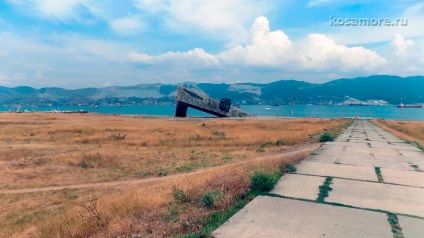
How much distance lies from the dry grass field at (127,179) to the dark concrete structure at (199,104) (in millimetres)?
33515

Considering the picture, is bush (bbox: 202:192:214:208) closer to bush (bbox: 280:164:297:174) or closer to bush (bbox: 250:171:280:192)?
bush (bbox: 250:171:280:192)

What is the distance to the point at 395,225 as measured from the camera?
5230mm

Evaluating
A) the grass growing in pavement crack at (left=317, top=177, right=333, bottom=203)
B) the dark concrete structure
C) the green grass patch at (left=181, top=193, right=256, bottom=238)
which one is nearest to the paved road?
the grass growing in pavement crack at (left=317, top=177, right=333, bottom=203)

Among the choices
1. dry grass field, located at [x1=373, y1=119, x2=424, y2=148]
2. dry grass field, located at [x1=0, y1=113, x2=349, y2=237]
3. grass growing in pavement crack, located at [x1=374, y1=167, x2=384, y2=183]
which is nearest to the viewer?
dry grass field, located at [x1=0, y1=113, x2=349, y2=237]

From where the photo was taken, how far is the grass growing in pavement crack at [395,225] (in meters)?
4.86

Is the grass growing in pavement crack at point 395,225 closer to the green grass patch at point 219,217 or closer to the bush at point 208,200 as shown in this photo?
the green grass patch at point 219,217

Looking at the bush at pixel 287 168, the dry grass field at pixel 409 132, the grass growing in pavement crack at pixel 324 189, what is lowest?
the dry grass field at pixel 409 132

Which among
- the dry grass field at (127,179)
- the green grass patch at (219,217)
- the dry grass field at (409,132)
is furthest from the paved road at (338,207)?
the dry grass field at (409,132)

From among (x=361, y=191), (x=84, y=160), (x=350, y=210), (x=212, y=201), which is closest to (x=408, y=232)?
(x=350, y=210)

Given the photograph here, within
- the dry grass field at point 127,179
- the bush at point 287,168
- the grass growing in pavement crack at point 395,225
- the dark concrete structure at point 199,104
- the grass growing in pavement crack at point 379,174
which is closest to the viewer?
the grass growing in pavement crack at point 395,225

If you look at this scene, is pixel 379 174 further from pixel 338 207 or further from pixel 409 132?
pixel 409 132

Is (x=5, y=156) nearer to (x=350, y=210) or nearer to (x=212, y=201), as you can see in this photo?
(x=212, y=201)

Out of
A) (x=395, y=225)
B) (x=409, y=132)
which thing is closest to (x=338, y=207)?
(x=395, y=225)

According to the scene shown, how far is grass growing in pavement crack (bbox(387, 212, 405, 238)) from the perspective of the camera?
486cm
